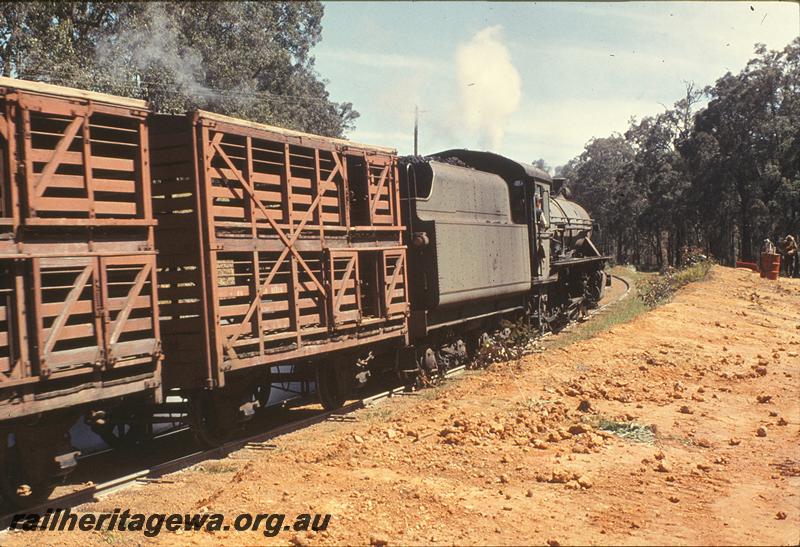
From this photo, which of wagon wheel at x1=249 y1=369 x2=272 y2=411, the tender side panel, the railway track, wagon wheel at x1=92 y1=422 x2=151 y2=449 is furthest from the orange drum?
wagon wheel at x1=92 y1=422 x2=151 y2=449

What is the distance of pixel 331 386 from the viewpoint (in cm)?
1105

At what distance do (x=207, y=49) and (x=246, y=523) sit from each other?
20832mm

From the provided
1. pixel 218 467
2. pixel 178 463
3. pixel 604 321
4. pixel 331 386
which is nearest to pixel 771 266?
pixel 604 321

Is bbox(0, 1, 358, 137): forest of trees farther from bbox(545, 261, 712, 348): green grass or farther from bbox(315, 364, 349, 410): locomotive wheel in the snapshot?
bbox(545, 261, 712, 348): green grass

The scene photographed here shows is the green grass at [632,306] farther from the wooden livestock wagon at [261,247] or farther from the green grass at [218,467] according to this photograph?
the green grass at [218,467]

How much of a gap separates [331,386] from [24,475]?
192 inches

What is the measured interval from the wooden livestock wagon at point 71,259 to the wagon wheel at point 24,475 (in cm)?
5

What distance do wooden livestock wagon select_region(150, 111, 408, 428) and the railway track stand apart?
919 millimetres

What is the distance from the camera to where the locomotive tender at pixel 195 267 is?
645cm

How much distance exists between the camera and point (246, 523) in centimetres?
609

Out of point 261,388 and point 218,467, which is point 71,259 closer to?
point 218,467

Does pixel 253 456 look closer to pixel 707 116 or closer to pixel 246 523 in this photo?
pixel 246 523

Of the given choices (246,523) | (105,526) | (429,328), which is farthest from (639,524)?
(429,328)

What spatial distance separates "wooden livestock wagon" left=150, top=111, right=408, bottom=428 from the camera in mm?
7922
